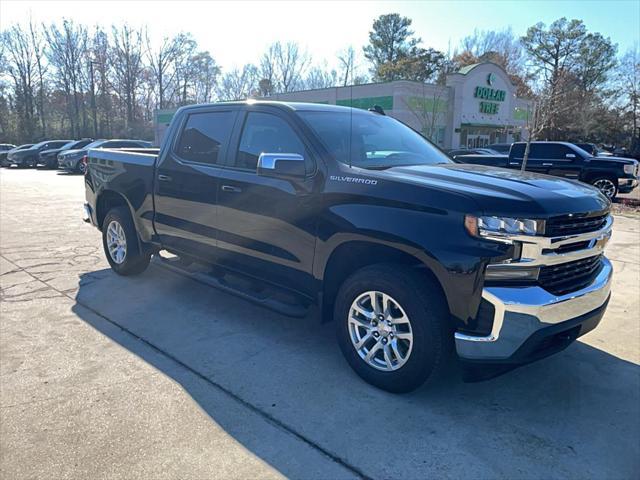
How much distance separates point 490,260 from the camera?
2701 millimetres

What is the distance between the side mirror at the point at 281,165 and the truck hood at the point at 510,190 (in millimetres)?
624

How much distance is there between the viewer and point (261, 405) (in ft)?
10.2

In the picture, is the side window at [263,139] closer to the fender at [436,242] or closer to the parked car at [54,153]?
the fender at [436,242]

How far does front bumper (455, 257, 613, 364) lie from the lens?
8.81 feet

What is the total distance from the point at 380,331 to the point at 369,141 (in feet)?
5.31

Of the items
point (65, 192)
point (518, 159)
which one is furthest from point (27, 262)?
point (518, 159)

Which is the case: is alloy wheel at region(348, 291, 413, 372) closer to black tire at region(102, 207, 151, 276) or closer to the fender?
the fender

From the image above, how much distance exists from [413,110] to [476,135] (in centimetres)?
930

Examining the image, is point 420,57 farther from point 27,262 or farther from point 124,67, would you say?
point 27,262

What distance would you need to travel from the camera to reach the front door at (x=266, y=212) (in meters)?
3.62

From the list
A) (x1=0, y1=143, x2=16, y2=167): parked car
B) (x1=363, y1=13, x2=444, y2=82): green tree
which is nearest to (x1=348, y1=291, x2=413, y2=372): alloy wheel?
(x1=0, y1=143, x2=16, y2=167): parked car

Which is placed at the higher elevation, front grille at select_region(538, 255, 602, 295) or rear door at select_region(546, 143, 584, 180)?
rear door at select_region(546, 143, 584, 180)

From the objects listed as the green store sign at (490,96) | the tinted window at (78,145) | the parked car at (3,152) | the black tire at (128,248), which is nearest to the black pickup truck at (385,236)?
the black tire at (128,248)

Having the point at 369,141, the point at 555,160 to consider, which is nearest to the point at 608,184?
the point at 555,160
